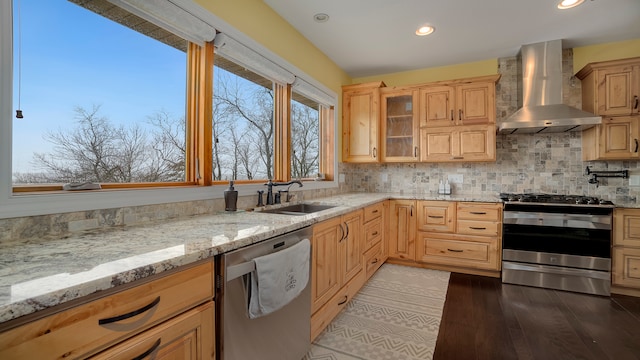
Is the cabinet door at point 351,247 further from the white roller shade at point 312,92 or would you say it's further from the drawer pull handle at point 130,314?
the drawer pull handle at point 130,314

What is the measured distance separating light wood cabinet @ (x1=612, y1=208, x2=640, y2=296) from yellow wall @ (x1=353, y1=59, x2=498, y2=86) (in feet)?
6.60

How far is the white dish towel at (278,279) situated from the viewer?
1.25 m

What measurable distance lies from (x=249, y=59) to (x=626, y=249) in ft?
12.3

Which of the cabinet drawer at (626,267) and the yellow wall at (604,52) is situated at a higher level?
the yellow wall at (604,52)

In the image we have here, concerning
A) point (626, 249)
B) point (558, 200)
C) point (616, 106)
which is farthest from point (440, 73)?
point (626, 249)

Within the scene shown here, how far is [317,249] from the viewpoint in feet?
6.04

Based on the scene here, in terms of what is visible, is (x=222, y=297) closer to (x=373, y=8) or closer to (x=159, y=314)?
(x=159, y=314)

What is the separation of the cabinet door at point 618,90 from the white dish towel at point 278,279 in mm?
3430

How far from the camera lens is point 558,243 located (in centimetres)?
280

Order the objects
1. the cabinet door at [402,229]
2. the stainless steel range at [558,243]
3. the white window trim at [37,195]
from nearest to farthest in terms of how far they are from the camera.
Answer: the white window trim at [37,195] → the stainless steel range at [558,243] → the cabinet door at [402,229]

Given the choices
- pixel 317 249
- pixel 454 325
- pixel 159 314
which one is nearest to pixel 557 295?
pixel 454 325

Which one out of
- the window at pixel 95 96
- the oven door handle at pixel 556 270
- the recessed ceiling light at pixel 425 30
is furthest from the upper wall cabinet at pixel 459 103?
the window at pixel 95 96

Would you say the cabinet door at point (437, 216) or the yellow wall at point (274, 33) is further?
the cabinet door at point (437, 216)

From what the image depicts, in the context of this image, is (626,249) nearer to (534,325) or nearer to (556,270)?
(556,270)
